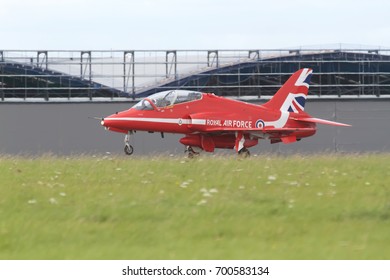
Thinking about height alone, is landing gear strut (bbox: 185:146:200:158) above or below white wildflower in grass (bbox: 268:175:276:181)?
below

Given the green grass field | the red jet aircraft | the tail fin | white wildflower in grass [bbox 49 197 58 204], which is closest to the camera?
the green grass field

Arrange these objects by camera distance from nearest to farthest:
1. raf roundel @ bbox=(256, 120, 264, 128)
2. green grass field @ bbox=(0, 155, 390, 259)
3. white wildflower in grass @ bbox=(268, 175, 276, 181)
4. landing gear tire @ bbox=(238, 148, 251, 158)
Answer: green grass field @ bbox=(0, 155, 390, 259), white wildflower in grass @ bbox=(268, 175, 276, 181), landing gear tire @ bbox=(238, 148, 251, 158), raf roundel @ bbox=(256, 120, 264, 128)

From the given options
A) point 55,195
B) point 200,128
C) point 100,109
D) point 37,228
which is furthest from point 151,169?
point 100,109

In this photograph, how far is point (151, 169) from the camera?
1655cm

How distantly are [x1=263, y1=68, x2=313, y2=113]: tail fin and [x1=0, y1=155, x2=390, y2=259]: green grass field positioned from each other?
20236 mm

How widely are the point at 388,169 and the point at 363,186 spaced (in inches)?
133

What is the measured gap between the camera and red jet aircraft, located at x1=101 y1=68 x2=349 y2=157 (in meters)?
31.5

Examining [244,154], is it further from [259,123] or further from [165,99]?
[259,123]

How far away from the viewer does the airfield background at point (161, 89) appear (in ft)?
156

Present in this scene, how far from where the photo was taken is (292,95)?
35938mm

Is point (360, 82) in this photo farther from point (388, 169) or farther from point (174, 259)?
point (174, 259)

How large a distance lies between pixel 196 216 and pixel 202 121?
2094 cm

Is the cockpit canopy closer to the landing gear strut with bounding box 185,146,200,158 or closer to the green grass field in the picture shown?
the landing gear strut with bounding box 185,146,200,158

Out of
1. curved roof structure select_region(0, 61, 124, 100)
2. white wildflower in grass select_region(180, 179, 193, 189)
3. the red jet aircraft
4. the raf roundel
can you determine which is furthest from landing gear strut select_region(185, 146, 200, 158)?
curved roof structure select_region(0, 61, 124, 100)
